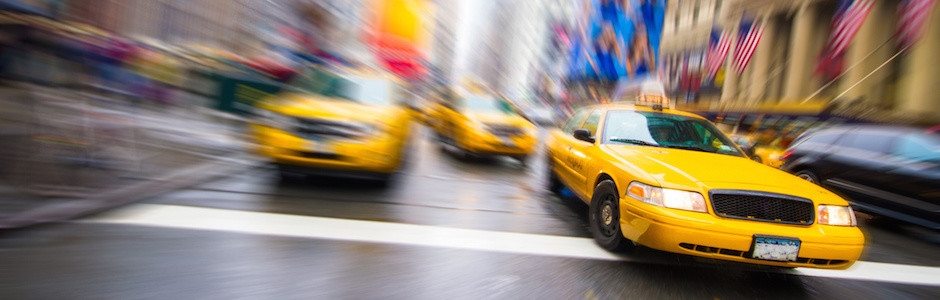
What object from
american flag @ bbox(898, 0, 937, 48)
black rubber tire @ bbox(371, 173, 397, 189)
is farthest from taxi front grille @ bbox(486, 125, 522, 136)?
american flag @ bbox(898, 0, 937, 48)

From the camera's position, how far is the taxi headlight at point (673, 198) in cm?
376

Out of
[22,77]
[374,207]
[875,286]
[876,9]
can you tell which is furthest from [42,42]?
[876,9]

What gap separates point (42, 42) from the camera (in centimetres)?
649

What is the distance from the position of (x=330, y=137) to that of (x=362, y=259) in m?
2.32

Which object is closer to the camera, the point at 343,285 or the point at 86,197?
the point at 343,285

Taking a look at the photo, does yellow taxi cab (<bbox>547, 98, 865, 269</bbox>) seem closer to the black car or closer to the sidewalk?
the black car

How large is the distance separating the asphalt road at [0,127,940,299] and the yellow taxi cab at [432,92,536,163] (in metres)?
3.92

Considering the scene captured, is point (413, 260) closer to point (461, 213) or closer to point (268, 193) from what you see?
point (461, 213)

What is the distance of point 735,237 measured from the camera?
3.57m

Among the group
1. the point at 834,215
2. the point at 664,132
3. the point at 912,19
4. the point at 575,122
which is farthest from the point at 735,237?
the point at 912,19

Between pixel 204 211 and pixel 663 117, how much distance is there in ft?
14.7

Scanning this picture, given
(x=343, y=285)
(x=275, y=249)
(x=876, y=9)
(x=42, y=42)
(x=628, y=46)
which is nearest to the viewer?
(x=343, y=285)

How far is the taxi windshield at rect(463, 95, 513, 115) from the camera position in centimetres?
1080

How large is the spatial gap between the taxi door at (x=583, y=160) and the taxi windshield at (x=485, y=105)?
4558mm
